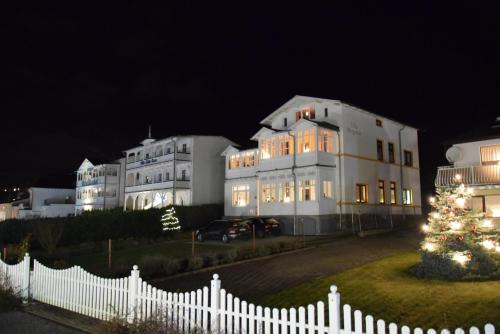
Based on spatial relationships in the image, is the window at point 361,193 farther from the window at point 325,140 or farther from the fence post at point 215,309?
the fence post at point 215,309

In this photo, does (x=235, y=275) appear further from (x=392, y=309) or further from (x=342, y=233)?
(x=342, y=233)

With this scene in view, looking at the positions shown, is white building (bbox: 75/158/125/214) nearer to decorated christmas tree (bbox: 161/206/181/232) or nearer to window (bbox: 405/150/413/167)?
decorated christmas tree (bbox: 161/206/181/232)

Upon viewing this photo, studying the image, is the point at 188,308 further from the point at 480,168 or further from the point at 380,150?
the point at 380,150

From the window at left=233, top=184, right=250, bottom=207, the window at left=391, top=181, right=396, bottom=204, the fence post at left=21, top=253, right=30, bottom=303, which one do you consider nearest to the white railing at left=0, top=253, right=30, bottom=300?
the fence post at left=21, top=253, right=30, bottom=303

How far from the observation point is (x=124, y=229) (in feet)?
114

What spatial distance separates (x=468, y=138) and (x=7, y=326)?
26211 millimetres

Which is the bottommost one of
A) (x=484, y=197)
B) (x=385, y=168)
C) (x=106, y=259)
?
(x=106, y=259)

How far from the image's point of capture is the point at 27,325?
9.58 m

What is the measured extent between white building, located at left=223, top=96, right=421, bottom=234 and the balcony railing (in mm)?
7517

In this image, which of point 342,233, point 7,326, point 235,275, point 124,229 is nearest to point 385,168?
point 342,233

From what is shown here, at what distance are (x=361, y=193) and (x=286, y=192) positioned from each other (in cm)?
612

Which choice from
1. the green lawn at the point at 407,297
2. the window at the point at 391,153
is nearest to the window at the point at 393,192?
the window at the point at 391,153

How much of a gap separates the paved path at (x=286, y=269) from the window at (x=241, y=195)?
56.1ft

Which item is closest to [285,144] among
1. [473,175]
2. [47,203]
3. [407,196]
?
[407,196]
